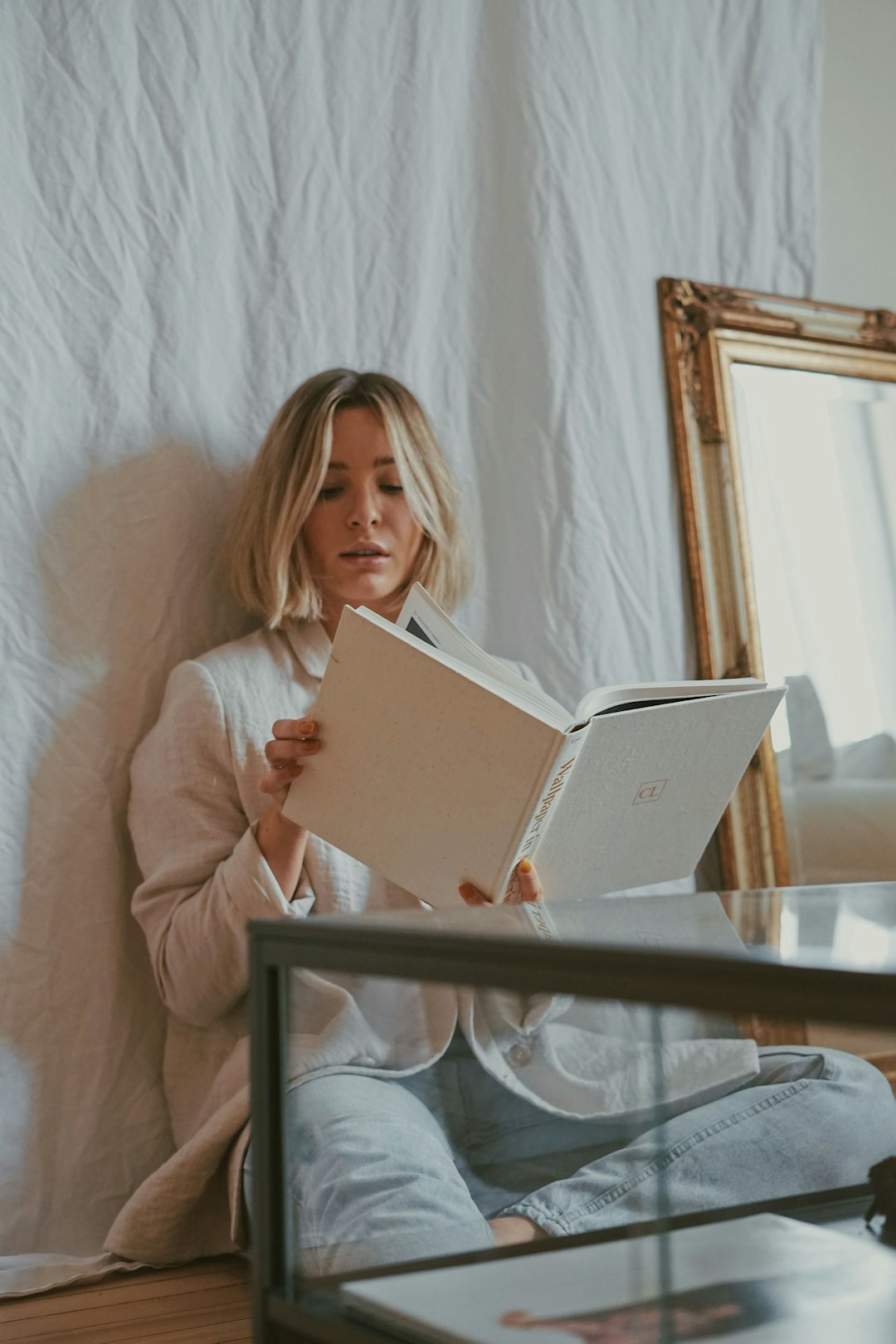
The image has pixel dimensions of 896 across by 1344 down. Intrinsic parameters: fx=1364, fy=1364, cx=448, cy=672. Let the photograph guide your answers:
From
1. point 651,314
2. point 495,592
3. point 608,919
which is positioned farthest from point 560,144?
point 608,919

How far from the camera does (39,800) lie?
1.37 meters

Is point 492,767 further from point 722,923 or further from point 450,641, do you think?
point 722,923

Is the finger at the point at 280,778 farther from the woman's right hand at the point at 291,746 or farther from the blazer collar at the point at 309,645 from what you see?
the blazer collar at the point at 309,645

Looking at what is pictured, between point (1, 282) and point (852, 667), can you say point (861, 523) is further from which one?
point (1, 282)

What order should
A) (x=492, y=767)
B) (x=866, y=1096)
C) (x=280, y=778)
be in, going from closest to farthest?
(x=866, y=1096) < (x=492, y=767) < (x=280, y=778)

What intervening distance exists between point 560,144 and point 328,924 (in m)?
1.42

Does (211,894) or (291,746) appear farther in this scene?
(211,894)

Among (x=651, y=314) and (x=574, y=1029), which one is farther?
(x=651, y=314)

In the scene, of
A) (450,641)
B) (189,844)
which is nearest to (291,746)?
(450,641)

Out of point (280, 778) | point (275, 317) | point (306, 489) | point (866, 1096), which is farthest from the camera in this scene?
point (275, 317)

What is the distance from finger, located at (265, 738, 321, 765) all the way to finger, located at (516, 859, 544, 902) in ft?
0.63

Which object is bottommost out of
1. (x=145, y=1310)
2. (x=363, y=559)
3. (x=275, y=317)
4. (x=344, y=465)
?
(x=145, y=1310)

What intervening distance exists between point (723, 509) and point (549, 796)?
90 cm

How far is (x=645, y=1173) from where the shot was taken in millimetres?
550
